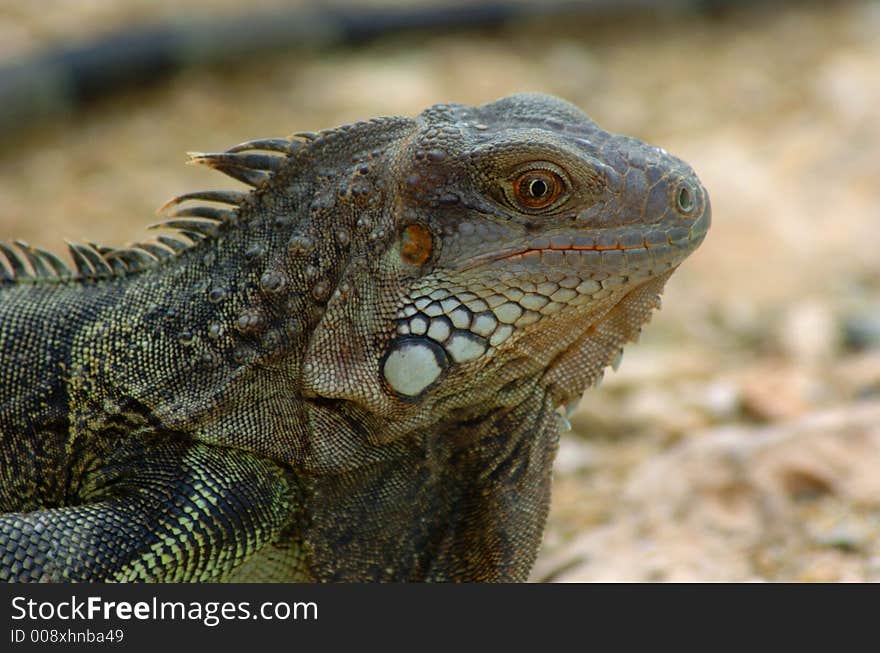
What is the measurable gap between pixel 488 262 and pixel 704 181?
6.19m

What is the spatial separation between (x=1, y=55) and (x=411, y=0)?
4490 millimetres

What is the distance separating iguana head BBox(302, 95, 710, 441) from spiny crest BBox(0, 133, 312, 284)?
554mm

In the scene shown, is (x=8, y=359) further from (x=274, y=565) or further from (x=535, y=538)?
(x=535, y=538)

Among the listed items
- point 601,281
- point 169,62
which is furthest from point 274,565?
point 169,62

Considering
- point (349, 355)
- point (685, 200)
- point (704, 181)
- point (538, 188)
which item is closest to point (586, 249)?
point (538, 188)

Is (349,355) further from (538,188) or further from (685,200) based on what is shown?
(685,200)

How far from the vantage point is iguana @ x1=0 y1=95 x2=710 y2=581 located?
372 cm

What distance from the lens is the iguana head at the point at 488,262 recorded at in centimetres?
370

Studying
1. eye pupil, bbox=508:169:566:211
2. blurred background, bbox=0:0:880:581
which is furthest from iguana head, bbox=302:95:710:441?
blurred background, bbox=0:0:880:581

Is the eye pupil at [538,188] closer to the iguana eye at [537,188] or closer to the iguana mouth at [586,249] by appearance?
the iguana eye at [537,188]

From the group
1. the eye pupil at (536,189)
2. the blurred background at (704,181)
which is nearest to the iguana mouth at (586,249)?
the eye pupil at (536,189)

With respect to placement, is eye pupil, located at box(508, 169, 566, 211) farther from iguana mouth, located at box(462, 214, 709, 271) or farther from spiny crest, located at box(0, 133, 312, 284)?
spiny crest, located at box(0, 133, 312, 284)

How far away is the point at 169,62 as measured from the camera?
432 inches

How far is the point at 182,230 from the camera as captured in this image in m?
4.27
